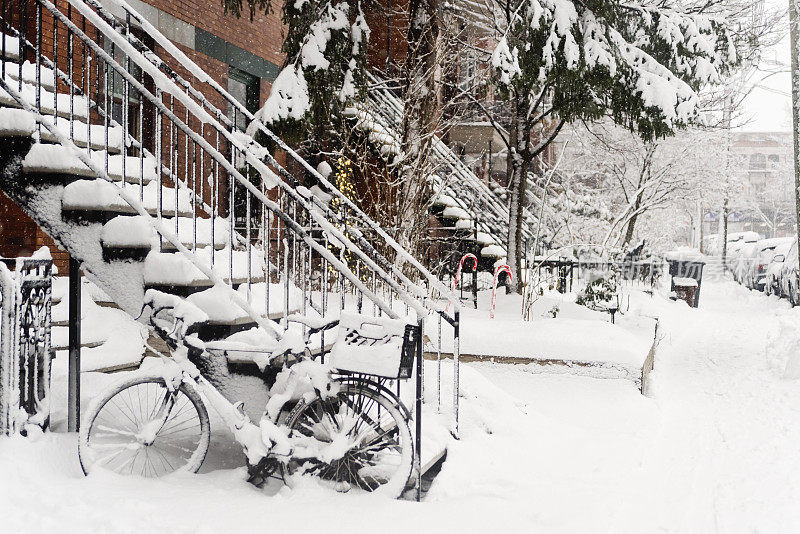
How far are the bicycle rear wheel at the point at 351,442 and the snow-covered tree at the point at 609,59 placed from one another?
243 inches

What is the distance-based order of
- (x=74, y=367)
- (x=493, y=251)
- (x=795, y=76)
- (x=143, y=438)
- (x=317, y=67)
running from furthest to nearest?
(x=493, y=251) → (x=795, y=76) → (x=317, y=67) → (x=74, y=367) → (x=143, y=438)

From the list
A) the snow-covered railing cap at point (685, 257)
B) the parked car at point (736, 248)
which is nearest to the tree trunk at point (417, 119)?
the snow-covered railing cap at point (685, 257)

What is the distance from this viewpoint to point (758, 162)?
7625cm

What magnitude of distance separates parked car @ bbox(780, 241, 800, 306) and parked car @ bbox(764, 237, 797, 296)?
544 mm

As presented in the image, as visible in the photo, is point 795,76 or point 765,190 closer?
point 795,76

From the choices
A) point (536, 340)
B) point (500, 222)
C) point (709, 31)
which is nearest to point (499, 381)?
point (536, 340)

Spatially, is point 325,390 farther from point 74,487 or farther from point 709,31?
point 709,31

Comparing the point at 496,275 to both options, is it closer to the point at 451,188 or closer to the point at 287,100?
the point at 287,100

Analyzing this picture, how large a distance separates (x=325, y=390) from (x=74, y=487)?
1.61 meters

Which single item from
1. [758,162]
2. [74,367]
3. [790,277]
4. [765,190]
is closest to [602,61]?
[74,367]

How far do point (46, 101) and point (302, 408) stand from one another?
128 inches

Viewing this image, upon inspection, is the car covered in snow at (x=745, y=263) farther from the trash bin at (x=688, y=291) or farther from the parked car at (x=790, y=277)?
the trash bin at (x=688, y=291)

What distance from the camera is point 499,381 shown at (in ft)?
26.2

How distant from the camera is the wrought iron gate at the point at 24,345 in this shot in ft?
14.8
